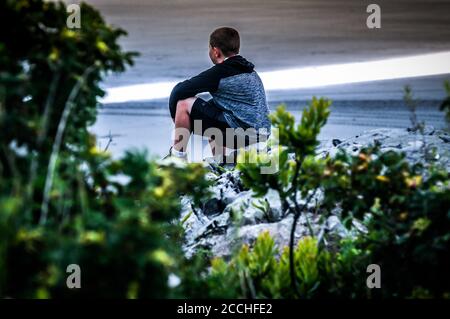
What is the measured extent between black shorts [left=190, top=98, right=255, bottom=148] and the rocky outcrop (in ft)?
2.26

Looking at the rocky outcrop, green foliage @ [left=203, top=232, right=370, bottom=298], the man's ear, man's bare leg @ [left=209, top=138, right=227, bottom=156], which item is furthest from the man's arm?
green foliage @ [left=203, top=232, right=370, bottom=298]

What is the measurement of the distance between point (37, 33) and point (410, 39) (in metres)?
8.32

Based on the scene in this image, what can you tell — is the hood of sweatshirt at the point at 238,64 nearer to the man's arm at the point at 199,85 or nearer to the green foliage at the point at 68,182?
the man's arm at the point at 199,85

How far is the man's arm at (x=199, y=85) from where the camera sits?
5.36m

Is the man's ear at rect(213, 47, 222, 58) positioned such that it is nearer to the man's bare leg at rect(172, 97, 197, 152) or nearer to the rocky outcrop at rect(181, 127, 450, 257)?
the man's bare leg at rect(172, 97, 197, 152)

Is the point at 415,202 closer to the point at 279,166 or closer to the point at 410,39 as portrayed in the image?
the point at 279,166

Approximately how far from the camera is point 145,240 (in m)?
2.00

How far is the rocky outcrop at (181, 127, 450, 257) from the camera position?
3543 millimetres

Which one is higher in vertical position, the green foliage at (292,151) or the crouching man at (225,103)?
the crouching man at (225,103)

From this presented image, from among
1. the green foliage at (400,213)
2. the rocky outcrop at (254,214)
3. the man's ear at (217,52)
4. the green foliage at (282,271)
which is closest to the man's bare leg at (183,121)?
the man's ear at (217,52)

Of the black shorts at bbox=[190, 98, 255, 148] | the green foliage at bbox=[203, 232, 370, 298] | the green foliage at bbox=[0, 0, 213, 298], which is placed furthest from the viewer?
the black shorts at bbox=[190, 98, 255, 148]

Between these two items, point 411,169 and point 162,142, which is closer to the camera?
point 411,169

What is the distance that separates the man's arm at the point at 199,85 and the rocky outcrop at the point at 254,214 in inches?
33.0

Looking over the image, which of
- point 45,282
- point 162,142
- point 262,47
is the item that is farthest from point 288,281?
point 262,47
